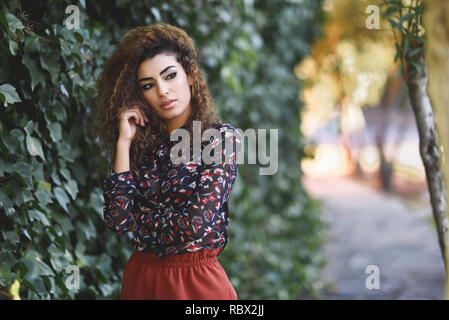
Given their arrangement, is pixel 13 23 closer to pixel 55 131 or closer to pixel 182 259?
pixel 55 131

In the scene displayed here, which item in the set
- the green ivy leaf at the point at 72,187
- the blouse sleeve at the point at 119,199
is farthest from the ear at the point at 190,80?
the green ivy leaf at the point at 72,187

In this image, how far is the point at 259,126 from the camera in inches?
223

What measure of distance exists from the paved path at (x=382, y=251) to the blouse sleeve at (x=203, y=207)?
2.65m

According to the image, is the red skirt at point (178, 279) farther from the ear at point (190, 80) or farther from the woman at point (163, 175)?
the ear at point (190, 80)

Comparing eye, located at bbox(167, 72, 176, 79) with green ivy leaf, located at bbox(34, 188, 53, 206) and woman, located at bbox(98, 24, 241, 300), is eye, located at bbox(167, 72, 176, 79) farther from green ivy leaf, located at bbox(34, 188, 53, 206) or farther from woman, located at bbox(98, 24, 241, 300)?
green ivy leaf, located at bbox(34, 188, 53, 206)

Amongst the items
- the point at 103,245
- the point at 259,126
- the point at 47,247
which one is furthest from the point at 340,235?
the point at 47,247

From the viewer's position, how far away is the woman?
162 centimetres

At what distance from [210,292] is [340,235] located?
547 centimetres

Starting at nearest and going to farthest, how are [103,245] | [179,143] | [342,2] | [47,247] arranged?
[179,143]
[47,247]
[103,245]
[342,2]

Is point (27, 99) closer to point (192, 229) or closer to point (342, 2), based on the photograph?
point (192, 229)

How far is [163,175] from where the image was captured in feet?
5.72

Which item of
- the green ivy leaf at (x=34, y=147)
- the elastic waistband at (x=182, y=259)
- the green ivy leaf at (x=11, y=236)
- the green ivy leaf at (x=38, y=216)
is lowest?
the elastic waistband at (x=182, y=259)

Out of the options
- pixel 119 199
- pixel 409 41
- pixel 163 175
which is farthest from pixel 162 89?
pixel 409 41

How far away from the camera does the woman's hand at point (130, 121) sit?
171 centimetres
